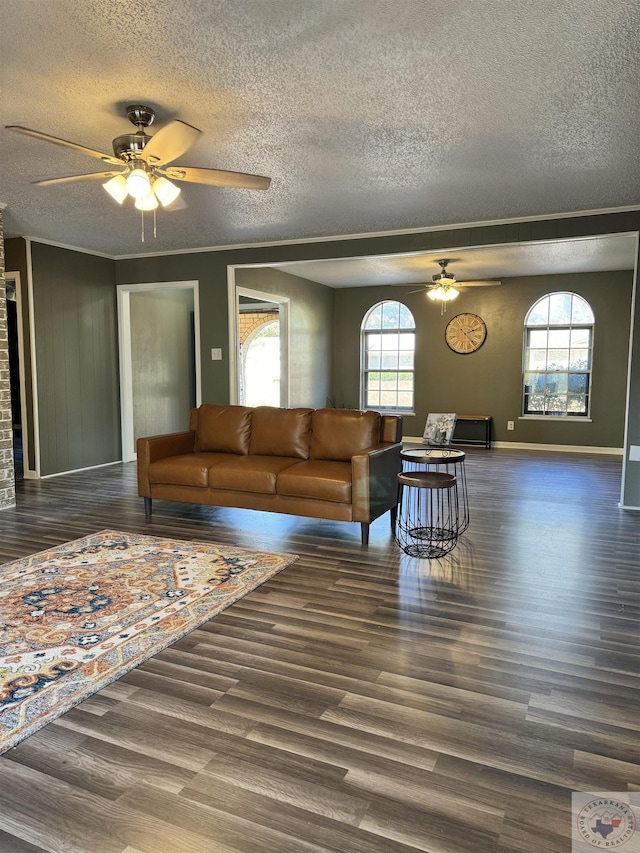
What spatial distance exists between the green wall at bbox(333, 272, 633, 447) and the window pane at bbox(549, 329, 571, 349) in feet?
1.36

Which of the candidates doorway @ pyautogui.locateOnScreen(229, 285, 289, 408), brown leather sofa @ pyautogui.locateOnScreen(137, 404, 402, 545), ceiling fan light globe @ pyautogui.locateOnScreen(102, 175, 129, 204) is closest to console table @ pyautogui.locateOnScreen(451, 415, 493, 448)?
doorway @ pyautogui.locateOnScreen(229, 285, 289, 408)

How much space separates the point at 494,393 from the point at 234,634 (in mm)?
7595

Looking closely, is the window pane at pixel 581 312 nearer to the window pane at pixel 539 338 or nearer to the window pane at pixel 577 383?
the window pane at pixel 539 338

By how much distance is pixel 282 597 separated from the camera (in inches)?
122

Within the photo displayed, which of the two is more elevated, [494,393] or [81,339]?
[81,339]

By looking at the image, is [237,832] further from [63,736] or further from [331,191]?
[331,191]

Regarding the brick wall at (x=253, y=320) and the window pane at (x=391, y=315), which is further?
the brick wall at (x=253, y=320)

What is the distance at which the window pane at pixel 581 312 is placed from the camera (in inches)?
344

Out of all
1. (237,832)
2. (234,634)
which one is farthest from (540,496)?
(237,832)

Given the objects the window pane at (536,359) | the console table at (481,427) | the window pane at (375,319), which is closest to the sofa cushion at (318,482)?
the console table at (481,427)

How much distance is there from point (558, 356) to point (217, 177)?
279 inches

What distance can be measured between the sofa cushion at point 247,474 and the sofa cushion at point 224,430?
0.35 meters

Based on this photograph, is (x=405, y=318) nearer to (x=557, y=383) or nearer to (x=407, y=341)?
(x=407, y=341)

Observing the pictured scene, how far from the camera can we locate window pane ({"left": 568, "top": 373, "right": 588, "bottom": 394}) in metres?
8.92
